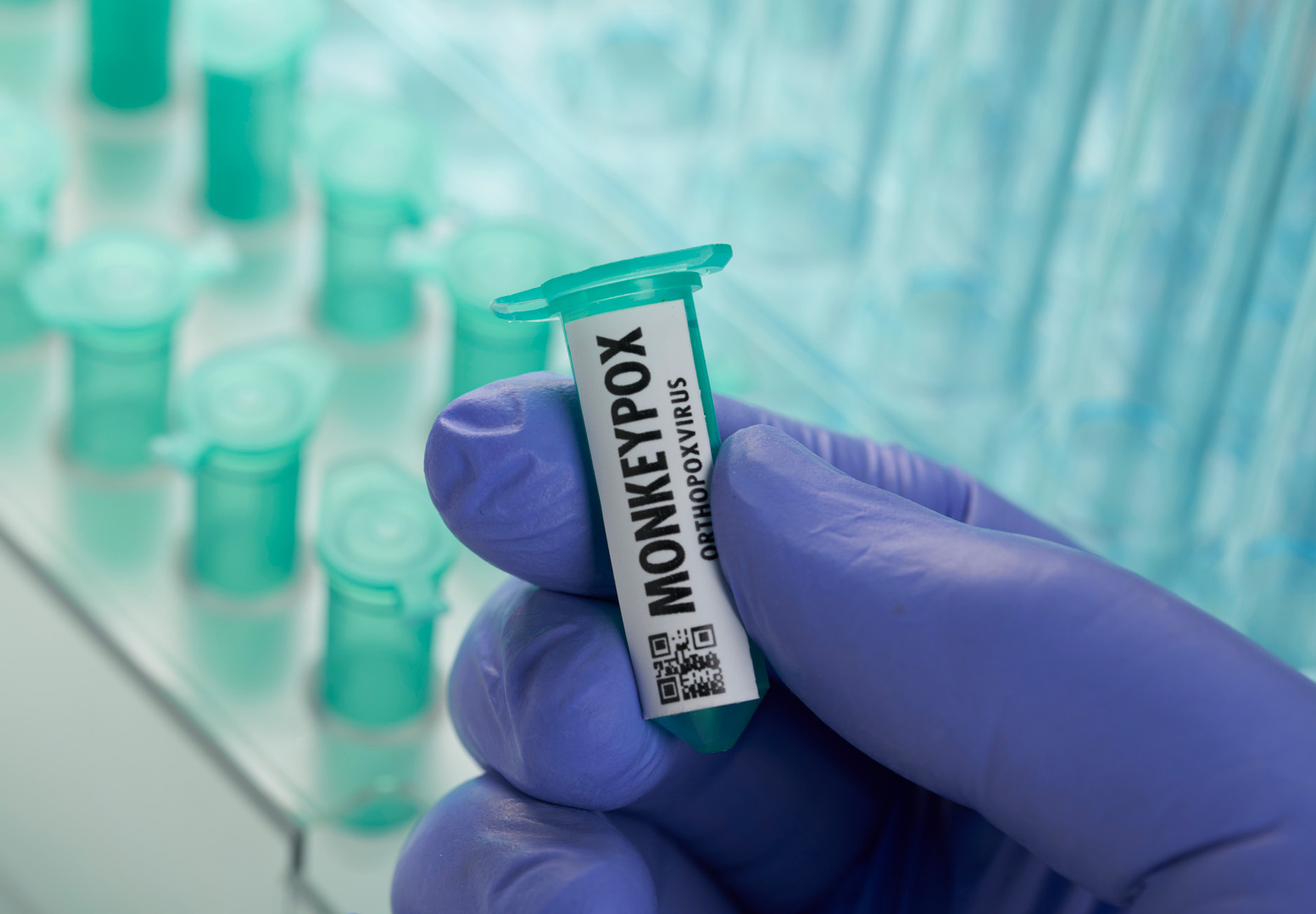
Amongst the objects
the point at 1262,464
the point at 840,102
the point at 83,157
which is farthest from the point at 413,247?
the point at 1262,464

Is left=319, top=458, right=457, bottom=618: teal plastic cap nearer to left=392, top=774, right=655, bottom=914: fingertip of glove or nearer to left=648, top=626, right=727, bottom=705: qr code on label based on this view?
left=392, top=774, right=655, bottom=914: fingertip of glove

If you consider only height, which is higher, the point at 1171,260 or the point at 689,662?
the point at 1171,260

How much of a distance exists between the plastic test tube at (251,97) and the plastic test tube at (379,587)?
0.43 metres

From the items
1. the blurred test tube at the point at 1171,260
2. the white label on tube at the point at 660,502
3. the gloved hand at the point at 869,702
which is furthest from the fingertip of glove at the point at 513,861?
the blurred test tube at the point at 1171,260

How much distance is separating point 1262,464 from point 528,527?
799 mm

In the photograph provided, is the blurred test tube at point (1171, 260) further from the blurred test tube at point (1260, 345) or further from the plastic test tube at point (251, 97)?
the plastic test tube at point (251, 97)

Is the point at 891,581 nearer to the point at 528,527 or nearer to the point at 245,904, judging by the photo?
the point at 528,527

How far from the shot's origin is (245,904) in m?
1.00

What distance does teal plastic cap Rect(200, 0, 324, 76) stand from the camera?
1.30 m

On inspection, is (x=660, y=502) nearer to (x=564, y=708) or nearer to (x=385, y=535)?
(x=564, y=708)

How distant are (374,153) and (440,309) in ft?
0.57

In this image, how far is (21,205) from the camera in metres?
1.19

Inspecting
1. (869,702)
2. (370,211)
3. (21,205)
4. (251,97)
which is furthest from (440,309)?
(869,702)

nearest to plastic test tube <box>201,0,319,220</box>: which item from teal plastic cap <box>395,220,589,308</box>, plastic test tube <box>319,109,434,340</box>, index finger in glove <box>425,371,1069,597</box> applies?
plastic test tube <box>319,109,434,340</box>
